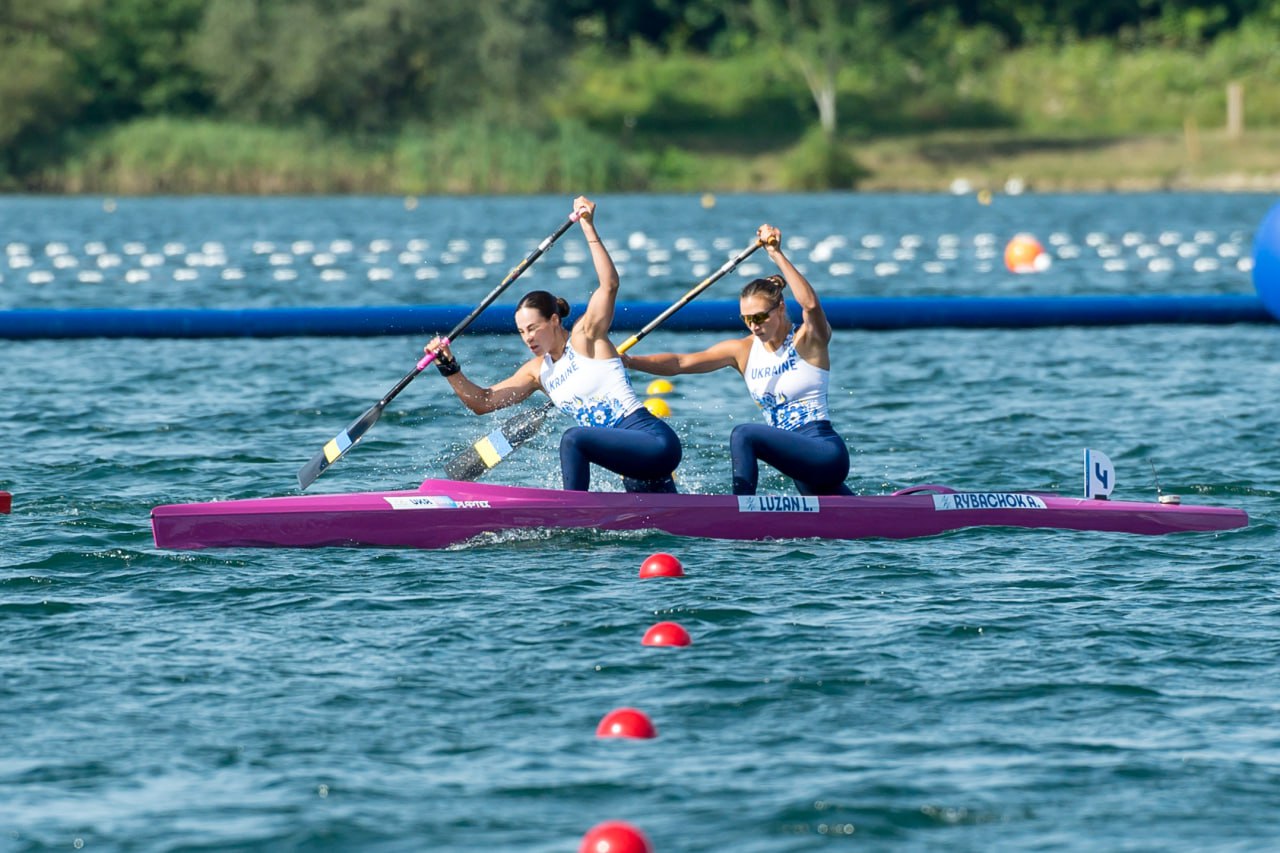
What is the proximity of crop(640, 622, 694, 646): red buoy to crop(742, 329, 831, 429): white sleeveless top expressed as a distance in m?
2.76

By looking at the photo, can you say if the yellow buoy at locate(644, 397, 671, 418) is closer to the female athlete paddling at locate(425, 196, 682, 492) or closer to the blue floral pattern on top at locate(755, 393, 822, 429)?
the blue floral pattern on top at locate(755, 393, 822, 429)

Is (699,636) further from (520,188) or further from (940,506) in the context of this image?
(520,188)

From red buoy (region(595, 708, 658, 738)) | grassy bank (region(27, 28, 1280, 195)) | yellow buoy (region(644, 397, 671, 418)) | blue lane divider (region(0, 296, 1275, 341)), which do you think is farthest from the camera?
grassy bank (region(27, 28, 1280, 195))

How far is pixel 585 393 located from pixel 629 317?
4465 mm

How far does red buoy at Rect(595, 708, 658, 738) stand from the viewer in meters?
7.38

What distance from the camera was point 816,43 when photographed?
72125 mm

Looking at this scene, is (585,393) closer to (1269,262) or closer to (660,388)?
(1269,262)

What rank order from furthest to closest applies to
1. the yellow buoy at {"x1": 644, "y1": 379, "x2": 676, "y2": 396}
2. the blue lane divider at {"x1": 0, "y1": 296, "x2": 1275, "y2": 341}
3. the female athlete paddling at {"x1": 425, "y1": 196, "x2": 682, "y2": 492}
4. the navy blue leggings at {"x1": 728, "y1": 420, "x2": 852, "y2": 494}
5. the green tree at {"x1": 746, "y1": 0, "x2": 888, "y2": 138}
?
1. the green tree at {"x1": 746, "y1": 0, "x2": 888, "y2": 138}
2. the yellow buoy at {"x1": 644, "y1": 379, "x2": 676, "y2": 396}
3. the blue lane divider at {"x1": 0, "y1": 296, "x2": 1275, "y2": 341}
4. the navy blue leggings at {"x1": 728, "y1": 420, "x2": 852, "y2": 494}
5. the female athlete paddling at {"x1": 425, "y1": 196, "x2": 682, "y2": 492}

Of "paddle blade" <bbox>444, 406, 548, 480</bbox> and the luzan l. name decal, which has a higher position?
"paddle blade" <bbox>444, 406, 548, 480</bbox>

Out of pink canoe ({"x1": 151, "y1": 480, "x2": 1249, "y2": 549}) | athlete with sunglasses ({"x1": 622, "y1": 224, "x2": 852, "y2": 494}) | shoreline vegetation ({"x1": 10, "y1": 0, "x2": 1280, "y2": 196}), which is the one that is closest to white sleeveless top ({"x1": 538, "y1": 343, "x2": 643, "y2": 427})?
athlete with sunglasses ({"x1": 622, "y1": 224, "x2": 852, "y2": 494})

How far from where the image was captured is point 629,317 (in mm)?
15461

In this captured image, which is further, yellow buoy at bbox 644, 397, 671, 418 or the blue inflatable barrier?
yellow buoy at bbox 644, 397, 671, 418

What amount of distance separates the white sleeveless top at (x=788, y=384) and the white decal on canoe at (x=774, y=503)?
0.49 m

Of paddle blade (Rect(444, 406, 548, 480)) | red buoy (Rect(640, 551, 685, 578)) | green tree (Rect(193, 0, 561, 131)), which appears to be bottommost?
red buoy (Rect(640, 551, 685, 578))
